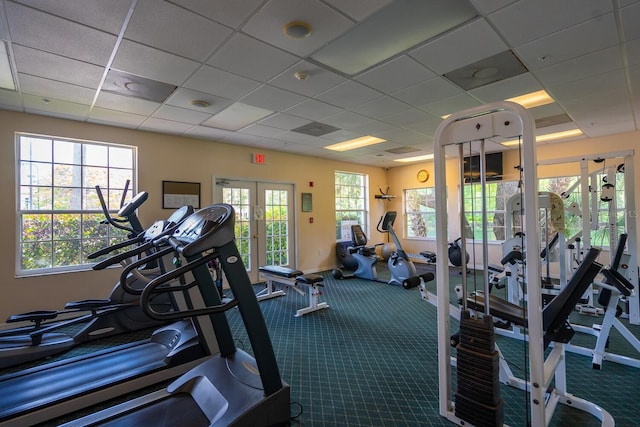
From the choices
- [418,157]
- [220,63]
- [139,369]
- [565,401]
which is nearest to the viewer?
[565,401]

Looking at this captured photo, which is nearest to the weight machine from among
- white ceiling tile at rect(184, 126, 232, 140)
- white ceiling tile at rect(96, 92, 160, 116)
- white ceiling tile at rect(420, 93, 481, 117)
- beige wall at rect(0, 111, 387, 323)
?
white ceiling tile at rect(420, 93, 481, 117)

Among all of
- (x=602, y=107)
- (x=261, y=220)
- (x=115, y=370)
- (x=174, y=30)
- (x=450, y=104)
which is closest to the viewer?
(x=174, y=30)

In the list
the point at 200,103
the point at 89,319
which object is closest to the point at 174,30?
the point at 200,103

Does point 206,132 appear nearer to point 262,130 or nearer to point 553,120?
point 262,130

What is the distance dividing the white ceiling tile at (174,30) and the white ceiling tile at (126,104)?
4.37 ft

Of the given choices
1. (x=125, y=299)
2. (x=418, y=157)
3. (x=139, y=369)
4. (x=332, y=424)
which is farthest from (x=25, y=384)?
(x=418, y=157)

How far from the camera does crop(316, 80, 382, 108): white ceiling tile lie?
3310mm

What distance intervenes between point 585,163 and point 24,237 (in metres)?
7.03

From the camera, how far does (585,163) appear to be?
3.84 metres

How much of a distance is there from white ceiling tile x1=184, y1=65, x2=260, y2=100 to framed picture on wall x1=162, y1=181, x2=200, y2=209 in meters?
2.13

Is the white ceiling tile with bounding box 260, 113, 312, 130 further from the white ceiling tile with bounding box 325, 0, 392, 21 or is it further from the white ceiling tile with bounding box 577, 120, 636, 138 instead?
the white ceiling tile with bounding box 577, 120, 636, 138

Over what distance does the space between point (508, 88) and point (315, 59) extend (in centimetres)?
221

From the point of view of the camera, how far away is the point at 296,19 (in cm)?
216

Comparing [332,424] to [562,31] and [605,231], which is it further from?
[605,231]
